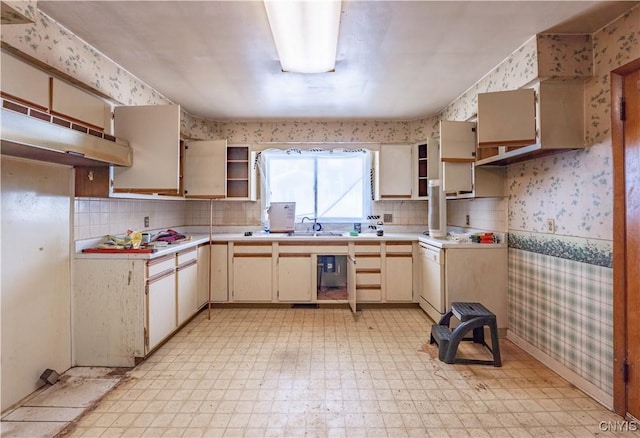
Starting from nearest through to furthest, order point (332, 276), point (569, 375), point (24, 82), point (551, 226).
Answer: point (24, 82) → point (569, 375) → point (551, 226) → point (332, 276)

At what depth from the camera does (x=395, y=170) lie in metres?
3.93

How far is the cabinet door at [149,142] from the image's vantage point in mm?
2449

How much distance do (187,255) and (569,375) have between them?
324 cm

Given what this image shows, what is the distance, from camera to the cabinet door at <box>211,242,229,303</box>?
3.64 meters

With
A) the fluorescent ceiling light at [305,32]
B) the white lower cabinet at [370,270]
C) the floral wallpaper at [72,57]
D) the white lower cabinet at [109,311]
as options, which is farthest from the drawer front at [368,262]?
the floral wallpaper at [72,57]

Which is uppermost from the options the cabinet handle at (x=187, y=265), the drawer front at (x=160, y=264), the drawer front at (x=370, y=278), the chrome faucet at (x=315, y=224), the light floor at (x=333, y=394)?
the chrome faucet at (x=315, y=224)

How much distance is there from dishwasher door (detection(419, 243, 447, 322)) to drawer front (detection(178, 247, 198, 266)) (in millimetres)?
2466

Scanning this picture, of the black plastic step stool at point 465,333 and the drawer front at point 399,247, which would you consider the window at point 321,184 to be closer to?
the drawer front at point 399,247

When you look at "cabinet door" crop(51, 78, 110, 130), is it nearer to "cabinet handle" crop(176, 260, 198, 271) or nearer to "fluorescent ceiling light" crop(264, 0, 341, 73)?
"cabinet handle" crop(176, 260, 198, 271)

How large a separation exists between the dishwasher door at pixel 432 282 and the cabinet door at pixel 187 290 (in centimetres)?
247

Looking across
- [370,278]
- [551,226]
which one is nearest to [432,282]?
[370,278]

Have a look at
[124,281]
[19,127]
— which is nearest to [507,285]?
[124,281]

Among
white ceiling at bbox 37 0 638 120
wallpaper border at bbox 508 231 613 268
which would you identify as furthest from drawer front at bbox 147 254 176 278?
wallpaper border at bbox 508 231 613 268

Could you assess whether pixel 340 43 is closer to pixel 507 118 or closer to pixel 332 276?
pixel 507 118
